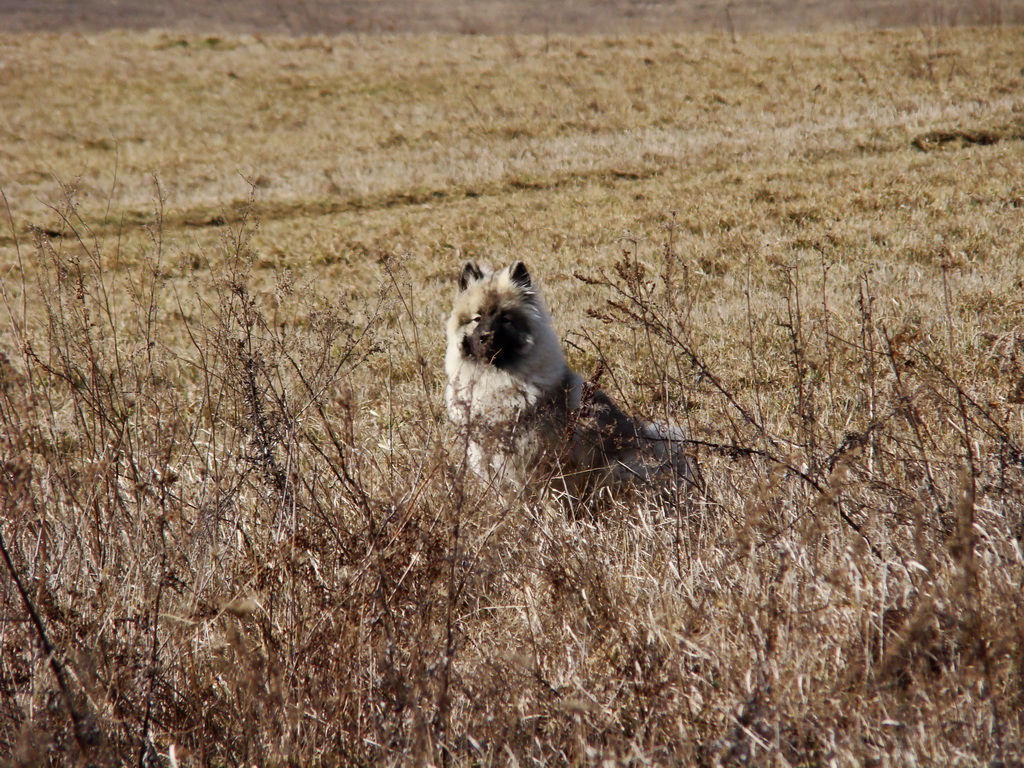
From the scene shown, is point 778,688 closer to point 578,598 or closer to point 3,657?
point 578,598

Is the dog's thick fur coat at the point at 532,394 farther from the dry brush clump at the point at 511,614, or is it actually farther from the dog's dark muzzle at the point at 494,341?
the dry brush clump at the point at 511,614

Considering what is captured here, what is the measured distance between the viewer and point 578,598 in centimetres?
312

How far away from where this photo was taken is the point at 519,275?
5348 mm

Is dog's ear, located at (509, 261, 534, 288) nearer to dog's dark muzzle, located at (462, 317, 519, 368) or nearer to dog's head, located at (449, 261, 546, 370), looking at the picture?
dog's head, located at (449, 261, 546, 370)

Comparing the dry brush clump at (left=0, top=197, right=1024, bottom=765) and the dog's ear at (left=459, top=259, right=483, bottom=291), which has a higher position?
the dog's ear at (left=459, top=259, right=483, bottom=291)

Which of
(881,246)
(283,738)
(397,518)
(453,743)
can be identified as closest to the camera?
(283,738)

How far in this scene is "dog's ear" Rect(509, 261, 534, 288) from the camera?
5281 millimetres

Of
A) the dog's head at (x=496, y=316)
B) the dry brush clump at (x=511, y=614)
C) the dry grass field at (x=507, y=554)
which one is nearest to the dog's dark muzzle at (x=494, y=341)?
the dog's head at (x=496, y=316)

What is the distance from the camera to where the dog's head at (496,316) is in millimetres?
4816

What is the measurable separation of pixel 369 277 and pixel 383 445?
6.93 meters

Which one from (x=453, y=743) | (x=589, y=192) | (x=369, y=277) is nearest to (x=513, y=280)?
(x=453, y=743)

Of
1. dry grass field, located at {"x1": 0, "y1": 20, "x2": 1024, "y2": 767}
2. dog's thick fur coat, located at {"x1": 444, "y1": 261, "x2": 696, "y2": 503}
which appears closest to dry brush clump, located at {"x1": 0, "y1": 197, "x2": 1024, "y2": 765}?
dry grass field, located at {"x1": 0, "y1": 20, "x2": 1024, "y2": 767}

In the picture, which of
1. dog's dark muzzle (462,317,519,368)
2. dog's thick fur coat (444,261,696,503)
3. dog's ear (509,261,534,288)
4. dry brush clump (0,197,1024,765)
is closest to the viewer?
dry brush clump (0,197,1024,765)

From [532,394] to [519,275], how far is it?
3.50 feet
